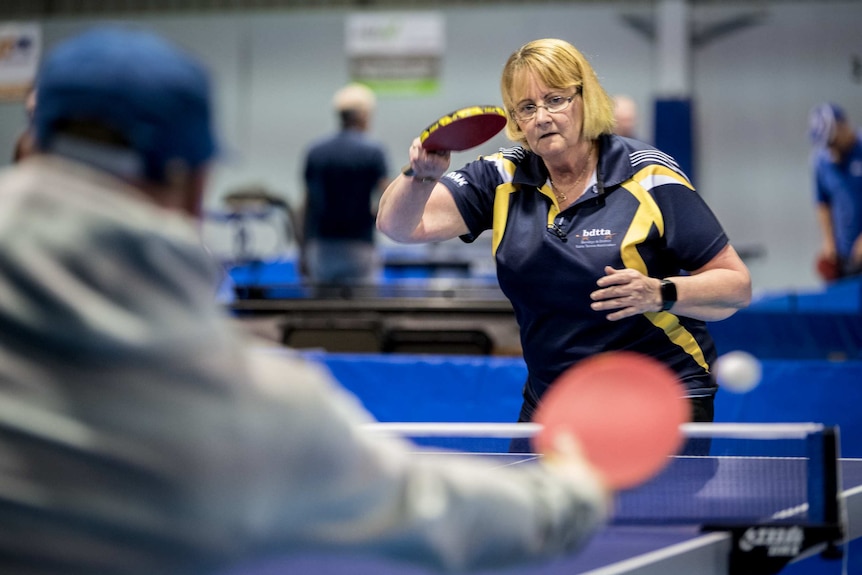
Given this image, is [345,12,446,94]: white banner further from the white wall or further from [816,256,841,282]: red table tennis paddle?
[816,256,841,282]: red table tennis paddle

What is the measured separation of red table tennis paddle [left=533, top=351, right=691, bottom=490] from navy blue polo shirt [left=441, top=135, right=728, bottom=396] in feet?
3.46

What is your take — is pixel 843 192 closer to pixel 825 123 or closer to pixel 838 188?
pixel 838 188

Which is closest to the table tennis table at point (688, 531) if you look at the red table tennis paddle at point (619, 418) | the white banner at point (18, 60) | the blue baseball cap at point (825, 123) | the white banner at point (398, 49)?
the red table tennis paddle at point (619, 418)

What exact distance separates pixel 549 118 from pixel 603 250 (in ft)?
1.05

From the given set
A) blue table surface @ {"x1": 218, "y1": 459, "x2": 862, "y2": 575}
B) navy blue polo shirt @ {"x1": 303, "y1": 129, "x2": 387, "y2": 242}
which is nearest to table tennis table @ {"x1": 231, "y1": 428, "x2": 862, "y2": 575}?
blue table surface @ {"x1": 218, "y1": 459, "x2": 862, "y2": 575}

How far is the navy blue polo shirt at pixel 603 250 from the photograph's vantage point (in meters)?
2.38

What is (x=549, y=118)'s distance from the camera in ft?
7.86

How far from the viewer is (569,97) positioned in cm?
242

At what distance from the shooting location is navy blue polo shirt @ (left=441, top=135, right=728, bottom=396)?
7.81 feet

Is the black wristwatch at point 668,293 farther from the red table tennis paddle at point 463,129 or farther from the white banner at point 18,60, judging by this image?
the white banner at point 18,60

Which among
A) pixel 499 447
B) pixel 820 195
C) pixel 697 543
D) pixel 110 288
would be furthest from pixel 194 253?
pixel 820 195

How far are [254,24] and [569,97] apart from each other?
11.7 meters

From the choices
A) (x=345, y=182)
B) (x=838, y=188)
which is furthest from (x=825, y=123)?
(x=345, y=182)

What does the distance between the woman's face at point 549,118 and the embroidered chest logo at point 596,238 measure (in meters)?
0.20
